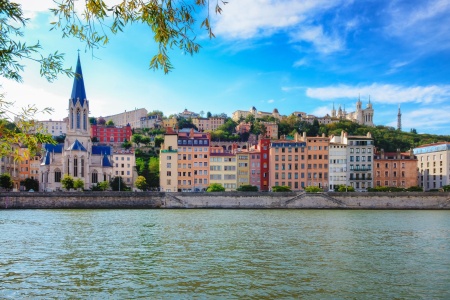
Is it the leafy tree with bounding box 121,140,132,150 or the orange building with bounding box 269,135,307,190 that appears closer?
the orange building with bounding box 269,135,307,190

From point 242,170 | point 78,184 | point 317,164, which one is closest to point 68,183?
point 78,184

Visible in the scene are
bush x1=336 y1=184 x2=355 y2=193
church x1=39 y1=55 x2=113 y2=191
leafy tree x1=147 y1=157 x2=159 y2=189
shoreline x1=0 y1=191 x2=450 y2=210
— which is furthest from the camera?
leafy tree x1=147 y1=157 x2=159 y2=189

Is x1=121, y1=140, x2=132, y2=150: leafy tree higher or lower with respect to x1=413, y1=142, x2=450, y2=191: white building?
higher

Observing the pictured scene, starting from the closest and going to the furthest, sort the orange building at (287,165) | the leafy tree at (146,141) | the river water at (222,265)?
1. the river water at (222,265)
2. the orange building at (287,165)
3. the leafy tree at (146,141)

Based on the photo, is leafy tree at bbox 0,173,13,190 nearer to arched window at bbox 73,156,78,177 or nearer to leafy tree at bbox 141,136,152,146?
arched window at bbox 73,156,78,177

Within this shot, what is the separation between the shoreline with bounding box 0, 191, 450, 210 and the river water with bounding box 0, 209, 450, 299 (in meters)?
40.5

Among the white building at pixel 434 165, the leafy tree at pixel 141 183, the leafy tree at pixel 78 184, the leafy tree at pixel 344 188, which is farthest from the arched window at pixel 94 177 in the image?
the white building at pixel 434 165

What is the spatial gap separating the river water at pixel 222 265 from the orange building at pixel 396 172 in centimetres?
6373

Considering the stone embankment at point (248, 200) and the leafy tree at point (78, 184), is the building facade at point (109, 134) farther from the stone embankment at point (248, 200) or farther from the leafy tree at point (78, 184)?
the stone embankment at point (248, 200)

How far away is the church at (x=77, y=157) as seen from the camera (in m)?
99.1

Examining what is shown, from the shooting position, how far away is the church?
99125mm

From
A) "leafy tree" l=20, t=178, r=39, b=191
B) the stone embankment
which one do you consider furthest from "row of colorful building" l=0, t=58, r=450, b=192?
the stone embankment

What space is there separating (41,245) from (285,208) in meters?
53.5

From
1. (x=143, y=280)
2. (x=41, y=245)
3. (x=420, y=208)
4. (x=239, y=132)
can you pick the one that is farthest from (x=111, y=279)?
(x=239, y=132)
